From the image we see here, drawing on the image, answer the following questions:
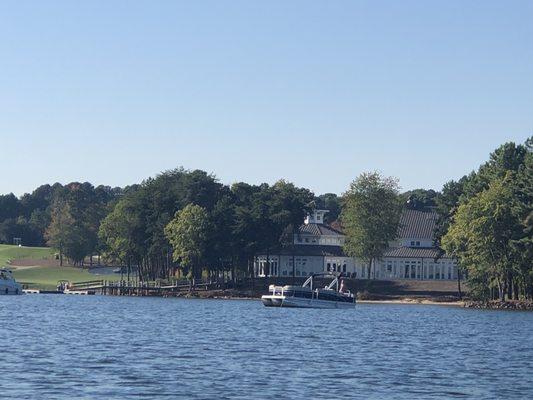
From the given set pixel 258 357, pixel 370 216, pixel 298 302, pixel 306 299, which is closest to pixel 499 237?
pixel 306 299

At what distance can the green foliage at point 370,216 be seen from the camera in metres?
187

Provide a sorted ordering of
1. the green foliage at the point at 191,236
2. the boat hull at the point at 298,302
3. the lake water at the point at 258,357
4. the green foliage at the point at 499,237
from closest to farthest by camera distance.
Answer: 1. the lake water at the point at 258,357
2. the green foliage at the point at 499,237
3. the boat hull at the point at 298,302
4. the green foliage at the point at 191,236

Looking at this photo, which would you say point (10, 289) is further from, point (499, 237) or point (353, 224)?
point (499, 237)

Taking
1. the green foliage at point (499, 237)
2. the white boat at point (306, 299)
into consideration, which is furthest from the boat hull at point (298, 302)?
the green foliage at point (499, 237)

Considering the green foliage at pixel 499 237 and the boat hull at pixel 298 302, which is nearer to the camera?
the green foliage at pixel 499 237

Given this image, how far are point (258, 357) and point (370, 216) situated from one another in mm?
122763

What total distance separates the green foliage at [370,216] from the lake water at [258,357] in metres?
70.8

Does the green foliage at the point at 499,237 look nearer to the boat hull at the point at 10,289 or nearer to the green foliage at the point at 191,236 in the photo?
the green foliage at the point at 191,236

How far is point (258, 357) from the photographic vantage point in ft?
220

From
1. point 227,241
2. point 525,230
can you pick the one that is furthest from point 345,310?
point 227,241

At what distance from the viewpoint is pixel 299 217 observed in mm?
190500

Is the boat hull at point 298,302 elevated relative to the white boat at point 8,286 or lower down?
lower down

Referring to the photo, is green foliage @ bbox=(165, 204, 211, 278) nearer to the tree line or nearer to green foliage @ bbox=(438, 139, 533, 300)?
the tree line

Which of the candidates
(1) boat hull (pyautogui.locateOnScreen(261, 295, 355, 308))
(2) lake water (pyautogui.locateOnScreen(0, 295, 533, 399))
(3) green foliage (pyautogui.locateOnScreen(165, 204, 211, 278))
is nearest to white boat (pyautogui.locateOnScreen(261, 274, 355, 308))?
(1) boat hull (pyautogui.locateOnScreen(261, 295, 355, 308))
